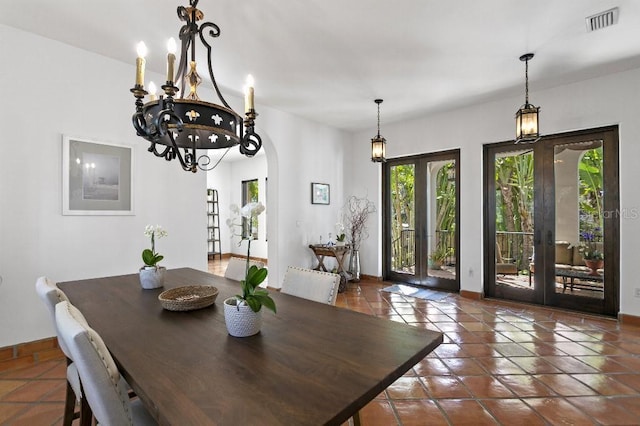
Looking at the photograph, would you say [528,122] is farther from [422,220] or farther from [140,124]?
[140,124]

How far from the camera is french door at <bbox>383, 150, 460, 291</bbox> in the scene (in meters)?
4.89

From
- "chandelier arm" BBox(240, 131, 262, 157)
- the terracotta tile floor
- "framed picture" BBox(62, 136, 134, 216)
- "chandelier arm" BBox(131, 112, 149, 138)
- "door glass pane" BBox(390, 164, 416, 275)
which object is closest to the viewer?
"chandelier arm" BBox(131, 112, 149, 138)

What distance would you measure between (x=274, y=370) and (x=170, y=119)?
3.85 feet

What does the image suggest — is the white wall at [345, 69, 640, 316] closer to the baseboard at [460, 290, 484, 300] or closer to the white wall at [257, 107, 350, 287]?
the baseboard at [460, 290, 484, 300]

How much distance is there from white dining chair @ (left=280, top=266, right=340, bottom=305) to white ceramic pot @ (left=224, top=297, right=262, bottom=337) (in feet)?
2.03

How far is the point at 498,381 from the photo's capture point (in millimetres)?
2271

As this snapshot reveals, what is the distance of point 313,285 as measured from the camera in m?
1.93

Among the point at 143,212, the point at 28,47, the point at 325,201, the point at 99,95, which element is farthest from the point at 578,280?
the point at 28,47

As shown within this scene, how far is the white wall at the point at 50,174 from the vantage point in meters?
2.57

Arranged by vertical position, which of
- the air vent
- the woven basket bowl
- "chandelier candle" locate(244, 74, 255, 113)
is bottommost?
the woven basket bowl

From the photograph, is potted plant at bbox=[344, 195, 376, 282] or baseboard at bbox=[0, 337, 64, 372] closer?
baseboard at bbox=[0, 337, 64, 372]

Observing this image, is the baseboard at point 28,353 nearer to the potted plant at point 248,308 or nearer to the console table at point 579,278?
the potted plant at point 248,308

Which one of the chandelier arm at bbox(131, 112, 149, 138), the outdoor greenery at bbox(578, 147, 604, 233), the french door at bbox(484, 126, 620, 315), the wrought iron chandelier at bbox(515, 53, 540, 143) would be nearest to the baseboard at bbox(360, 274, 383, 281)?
the french door at bbox(484, 126, 620, 315)

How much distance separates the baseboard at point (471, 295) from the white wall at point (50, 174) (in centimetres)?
414
